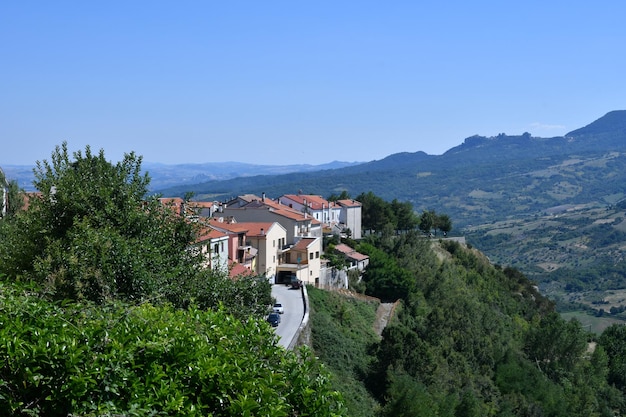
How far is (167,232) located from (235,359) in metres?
8.45

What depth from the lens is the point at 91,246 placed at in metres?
12.9

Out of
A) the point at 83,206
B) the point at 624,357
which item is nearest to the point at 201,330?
the point at 83,206

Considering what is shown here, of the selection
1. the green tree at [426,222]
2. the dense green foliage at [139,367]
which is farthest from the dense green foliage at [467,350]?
the dense green foliage at [139,367]

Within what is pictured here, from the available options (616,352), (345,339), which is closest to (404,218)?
(616,352)

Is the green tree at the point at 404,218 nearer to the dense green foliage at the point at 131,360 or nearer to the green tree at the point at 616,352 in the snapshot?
the green tree at the point at 616,352

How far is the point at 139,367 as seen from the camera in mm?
6809

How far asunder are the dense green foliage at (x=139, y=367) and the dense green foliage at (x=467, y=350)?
1868 cm

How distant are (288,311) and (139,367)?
2743 centimetres

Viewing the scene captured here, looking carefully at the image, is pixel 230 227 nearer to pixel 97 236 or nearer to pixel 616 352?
pixel 97 236

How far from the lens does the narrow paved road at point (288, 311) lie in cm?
2800

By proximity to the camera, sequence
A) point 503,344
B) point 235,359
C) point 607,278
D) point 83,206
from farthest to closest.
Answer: point 607,278, point 503,344, point 83,206, point 235,359

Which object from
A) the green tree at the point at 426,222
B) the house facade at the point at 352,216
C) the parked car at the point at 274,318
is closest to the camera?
the parked car at the point at 274,318

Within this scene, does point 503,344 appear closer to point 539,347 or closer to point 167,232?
point 539,347

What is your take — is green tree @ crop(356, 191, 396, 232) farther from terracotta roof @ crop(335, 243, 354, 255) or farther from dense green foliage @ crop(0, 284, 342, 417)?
dense green foliage @ crop(0, 284, 342, 417)
